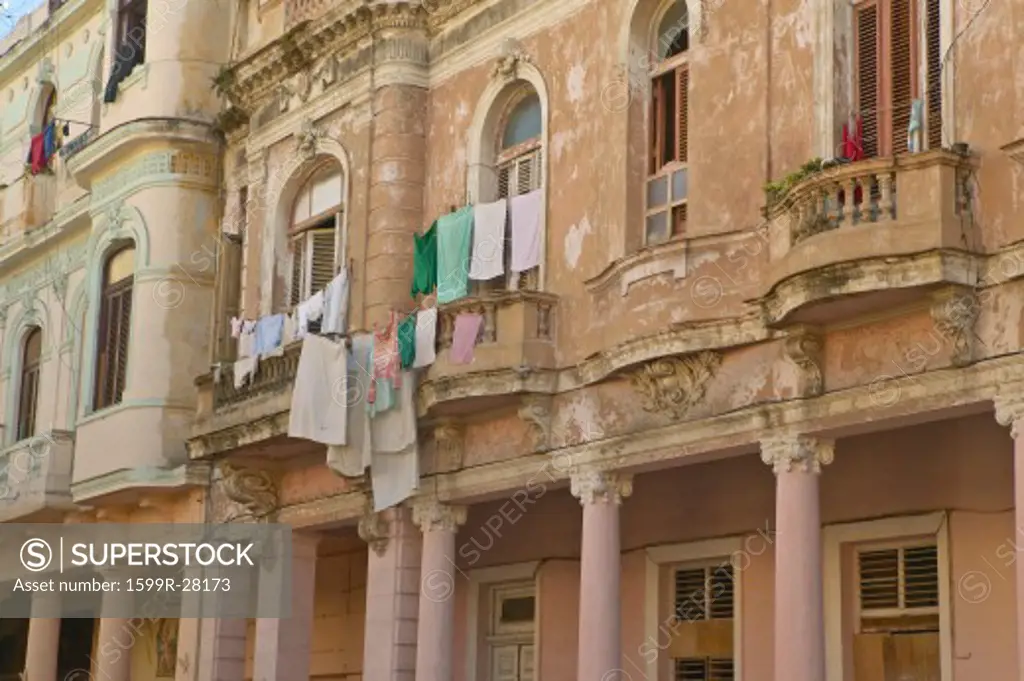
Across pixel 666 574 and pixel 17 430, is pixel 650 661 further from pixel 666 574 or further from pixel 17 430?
pixel 17 430

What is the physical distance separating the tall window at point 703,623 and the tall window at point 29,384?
13401 mm

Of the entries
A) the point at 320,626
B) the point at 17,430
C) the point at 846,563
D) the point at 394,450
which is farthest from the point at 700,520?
the point at 17,430

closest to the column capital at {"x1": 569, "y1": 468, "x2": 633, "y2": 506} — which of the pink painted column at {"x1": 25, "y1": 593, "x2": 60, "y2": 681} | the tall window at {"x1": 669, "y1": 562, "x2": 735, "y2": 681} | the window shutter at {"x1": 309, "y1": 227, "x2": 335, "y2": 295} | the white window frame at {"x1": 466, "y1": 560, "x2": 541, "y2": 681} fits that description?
the tall window at {"x1": 669, "y1": 562, "x2": 735, "y2": 681}

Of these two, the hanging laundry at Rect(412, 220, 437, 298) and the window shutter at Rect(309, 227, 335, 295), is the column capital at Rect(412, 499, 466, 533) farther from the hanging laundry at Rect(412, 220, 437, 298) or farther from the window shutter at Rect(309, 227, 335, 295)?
the window shutter at Rect(309, 227, 335, 295)

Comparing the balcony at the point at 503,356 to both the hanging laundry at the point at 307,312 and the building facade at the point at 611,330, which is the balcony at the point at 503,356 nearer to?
the building facade at the point at 611,330

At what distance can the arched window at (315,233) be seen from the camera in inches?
802

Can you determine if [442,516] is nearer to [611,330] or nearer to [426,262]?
[426,262]

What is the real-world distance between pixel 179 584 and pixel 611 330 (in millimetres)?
9154

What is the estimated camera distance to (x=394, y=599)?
18078 mm

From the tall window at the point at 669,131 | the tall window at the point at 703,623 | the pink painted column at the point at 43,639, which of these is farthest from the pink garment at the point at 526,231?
the pink painted column at the point at 43,639

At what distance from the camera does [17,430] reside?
27.8m

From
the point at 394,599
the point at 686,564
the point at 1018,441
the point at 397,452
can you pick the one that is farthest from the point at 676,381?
the point at 394,599

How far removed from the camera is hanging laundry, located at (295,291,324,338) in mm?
19531

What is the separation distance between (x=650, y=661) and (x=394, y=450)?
3151 mm
